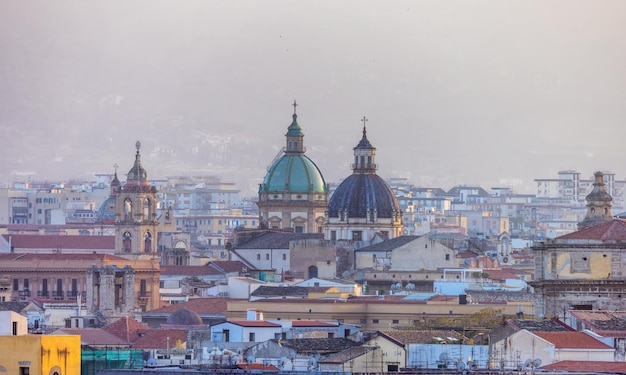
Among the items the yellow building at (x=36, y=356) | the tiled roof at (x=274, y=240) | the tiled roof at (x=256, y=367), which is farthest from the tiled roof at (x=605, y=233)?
the tiled roof at (x=274, y=240)

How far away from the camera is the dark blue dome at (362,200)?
439 feet

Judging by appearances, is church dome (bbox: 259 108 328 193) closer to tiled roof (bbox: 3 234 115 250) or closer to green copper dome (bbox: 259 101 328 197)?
green copper dome (bbox: 259 101 328 197)

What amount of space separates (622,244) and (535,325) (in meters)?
5.93

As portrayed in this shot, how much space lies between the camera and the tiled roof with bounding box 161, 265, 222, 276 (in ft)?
395

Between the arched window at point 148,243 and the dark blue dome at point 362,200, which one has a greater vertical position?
A: the dark blue dome at point 362,200

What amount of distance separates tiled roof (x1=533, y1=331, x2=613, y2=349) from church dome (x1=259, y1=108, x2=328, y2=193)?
88083 mm

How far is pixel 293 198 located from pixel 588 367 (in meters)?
93.1

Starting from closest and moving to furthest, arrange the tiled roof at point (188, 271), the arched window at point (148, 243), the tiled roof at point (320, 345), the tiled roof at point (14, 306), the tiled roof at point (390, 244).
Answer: the tiled roof at point (320, 345) → the tiled roof at point (14, 306) → the tiled roof at point (390, 244) → the tiled roof at point (188, 271) → the arched window at point (148, 243)

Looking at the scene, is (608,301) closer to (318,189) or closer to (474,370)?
(474,370)

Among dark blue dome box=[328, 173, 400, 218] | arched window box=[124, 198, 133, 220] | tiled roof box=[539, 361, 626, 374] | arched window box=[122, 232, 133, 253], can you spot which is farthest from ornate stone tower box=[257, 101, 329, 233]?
tiled roof box=[539, 361, 626, 374]

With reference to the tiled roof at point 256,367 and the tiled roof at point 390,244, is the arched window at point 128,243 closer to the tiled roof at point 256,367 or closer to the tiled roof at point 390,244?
the tiled roof at point 390,244

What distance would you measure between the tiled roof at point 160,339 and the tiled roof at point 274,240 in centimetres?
4945

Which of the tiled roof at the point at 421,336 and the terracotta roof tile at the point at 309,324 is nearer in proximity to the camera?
the tiled roof at the point at 421,336

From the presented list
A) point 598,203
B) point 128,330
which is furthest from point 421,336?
point 598,203
